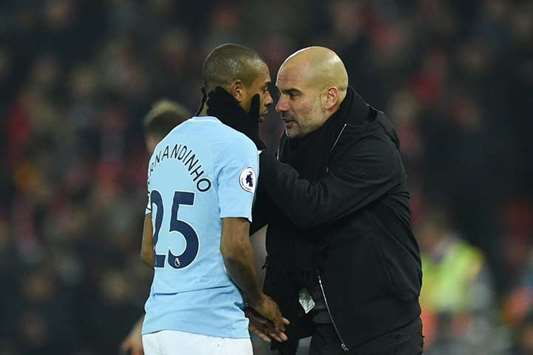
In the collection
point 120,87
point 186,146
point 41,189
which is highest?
point 186,146

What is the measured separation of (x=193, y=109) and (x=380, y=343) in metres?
6.81

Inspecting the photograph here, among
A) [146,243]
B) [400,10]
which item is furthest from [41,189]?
[146,243]

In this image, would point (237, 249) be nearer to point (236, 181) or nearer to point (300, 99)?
point (236, 181)

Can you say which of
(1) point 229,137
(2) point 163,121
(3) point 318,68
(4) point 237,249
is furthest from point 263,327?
(2) point 163,121

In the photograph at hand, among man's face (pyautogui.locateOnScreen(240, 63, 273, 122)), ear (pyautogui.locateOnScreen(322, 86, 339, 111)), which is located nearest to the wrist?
man's face (pyautogui.locateOnScreen(240, 63, 273, 122))

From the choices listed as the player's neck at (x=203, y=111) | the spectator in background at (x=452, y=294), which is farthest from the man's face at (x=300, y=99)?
the spectator in background at (x=452, y=294)

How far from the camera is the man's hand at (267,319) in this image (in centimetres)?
489

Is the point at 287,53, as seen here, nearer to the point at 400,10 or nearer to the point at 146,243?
the point at 400,10

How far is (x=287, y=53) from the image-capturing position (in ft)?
38.6

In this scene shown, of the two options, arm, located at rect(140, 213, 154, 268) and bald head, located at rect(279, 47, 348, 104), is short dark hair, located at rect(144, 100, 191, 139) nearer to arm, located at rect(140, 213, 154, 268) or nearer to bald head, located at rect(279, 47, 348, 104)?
arm, located at rect(140, 213, 154, 268)

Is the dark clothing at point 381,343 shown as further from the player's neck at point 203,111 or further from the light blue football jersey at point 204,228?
the player's neck at point 203,111

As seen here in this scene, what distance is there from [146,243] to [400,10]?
779 cm

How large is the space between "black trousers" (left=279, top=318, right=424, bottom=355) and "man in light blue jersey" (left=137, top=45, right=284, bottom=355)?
44 centimetres

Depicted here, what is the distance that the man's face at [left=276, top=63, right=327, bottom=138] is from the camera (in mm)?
5043
